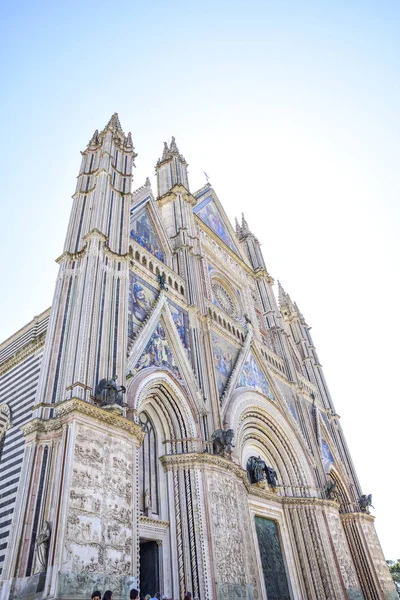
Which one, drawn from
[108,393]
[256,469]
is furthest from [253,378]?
[108,393]

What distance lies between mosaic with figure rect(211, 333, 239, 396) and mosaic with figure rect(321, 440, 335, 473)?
7.65 m

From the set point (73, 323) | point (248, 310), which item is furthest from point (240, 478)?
point (248, 310)

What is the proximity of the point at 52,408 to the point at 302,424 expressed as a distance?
47.2 ft

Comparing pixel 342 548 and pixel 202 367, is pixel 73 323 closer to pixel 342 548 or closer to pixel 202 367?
pixel 202 367

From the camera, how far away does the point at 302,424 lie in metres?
21.2

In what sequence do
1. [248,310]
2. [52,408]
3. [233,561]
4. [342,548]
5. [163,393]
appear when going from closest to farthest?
[52,408] < [233,561] < [163,393] < [342,548] < [248,310]

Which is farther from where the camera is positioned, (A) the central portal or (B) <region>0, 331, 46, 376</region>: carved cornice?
(B) <region>0, 331, 46, 376</region>: carved cornice

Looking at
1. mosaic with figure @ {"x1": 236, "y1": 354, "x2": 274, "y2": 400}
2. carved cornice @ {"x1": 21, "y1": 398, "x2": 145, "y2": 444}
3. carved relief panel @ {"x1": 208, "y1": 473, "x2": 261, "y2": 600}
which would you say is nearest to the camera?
carved cornice @ {"x1": 21, "y1": 398, "x2": 145, "y2": 444}

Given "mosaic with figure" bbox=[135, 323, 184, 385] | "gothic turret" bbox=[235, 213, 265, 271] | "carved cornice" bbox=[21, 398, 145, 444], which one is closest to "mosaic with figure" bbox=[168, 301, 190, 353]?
"mosaic with figure" bbox=[135, 323, 184, 385]

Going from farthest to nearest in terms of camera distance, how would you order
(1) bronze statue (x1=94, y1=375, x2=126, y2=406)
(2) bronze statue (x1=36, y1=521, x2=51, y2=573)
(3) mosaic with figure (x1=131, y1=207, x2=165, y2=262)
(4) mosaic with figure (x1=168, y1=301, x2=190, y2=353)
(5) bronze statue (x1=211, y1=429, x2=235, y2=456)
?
(3) mosaic with figure (x1=131, y1=207, x2=165, y2=262)
(4) mosaic with figure (x1=168, y1=301, x2=190, y2=353)
(5) bronze statue (x1=211, y1=429, x2=235, y2=456)
(1) bronze statue (x1=94, y1=375, x2=126, y2=406)
(2) bronze statue (x1=36, y1=521, x2=51, y2=573)

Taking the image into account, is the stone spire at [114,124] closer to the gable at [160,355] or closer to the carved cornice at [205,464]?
the gable at [160,355]

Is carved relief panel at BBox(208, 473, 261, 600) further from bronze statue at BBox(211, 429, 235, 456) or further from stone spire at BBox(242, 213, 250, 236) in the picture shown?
stone spire at BBox(242, 213, 250, 236)

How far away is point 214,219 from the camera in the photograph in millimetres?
25688

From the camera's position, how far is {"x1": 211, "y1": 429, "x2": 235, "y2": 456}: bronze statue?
13172 millimetres
